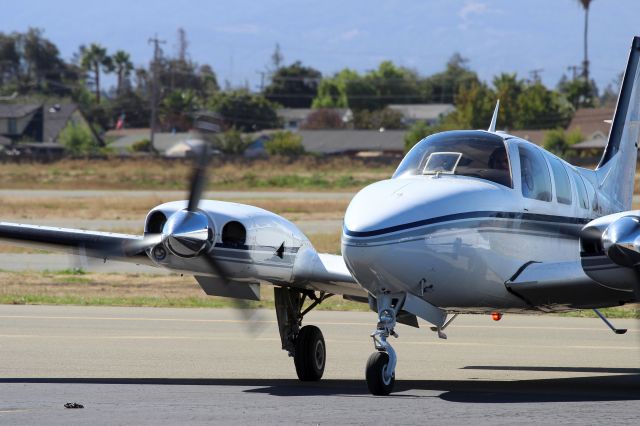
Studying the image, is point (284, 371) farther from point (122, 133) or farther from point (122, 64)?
point (122, 64)

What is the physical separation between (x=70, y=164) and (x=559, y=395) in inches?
3537

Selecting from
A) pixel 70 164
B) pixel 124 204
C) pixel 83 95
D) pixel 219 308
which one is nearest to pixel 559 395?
pixel 219 308

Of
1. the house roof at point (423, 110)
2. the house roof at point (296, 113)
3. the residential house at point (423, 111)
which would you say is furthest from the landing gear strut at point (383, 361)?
the house roof at point (423, 110)

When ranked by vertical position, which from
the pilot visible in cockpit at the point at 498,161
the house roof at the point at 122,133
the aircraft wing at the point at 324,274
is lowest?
the house roof at the point at 122,133

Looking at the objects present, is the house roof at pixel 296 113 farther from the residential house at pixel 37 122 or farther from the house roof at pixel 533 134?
the house roof at pixel 533 134

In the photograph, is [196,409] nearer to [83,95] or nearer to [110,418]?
[110,418]

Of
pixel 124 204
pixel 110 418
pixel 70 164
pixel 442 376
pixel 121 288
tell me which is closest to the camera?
pixel 110 418

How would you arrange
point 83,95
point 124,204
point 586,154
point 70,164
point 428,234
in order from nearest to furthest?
point 428,234, point 124,204, point 70,164, point 586,154, point 83,95

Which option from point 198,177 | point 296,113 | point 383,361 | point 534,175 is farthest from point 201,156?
point 296,113

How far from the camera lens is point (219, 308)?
90.1 feet

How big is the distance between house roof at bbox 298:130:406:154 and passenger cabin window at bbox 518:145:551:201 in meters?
121

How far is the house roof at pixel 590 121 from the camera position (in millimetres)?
130750

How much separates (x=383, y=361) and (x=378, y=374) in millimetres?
166

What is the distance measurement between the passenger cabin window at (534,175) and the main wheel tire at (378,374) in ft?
9.49
